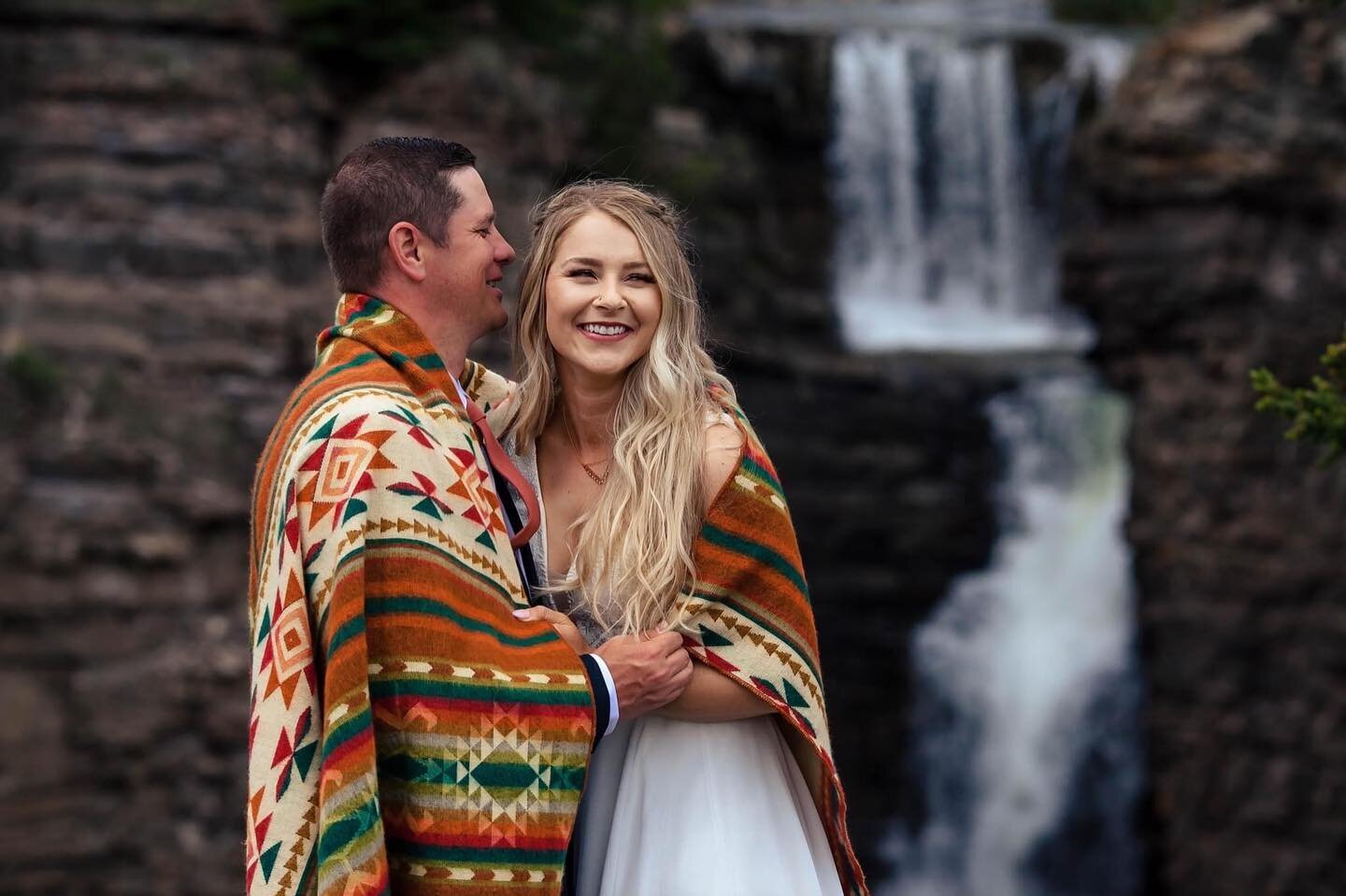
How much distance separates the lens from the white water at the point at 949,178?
14.6 meters

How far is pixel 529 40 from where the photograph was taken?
1091 centimetres

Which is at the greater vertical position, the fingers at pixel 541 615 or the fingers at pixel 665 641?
the fingers at pixel 541 615

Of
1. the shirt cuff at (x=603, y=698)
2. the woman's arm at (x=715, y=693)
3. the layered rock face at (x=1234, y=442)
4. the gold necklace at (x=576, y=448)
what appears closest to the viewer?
the shirt cuff at (x=603, y=698)

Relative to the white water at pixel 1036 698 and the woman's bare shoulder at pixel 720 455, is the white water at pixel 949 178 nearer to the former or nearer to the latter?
the white water at pixel 1036 698

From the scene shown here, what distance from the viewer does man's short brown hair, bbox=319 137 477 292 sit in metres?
3.16

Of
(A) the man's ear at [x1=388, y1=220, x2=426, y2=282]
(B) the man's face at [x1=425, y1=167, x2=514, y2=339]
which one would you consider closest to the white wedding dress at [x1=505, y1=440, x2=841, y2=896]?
(B) the man's face at [x1=425, y1=167, x2=514, y2=339]

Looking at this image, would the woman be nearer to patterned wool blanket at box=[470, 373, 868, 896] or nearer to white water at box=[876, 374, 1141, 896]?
patterned wool blanket at box=[470, 373, 868, 896]

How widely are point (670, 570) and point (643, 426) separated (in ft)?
0.91

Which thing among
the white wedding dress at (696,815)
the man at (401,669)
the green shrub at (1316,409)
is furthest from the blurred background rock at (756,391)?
the man at (401,669)

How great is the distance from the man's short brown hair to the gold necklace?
448mm

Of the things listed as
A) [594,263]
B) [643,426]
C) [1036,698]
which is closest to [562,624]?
[643,426]

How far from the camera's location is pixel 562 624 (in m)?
3.10

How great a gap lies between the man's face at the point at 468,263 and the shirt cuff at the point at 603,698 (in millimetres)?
689

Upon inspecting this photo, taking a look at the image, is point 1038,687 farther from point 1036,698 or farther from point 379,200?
point 379,200
